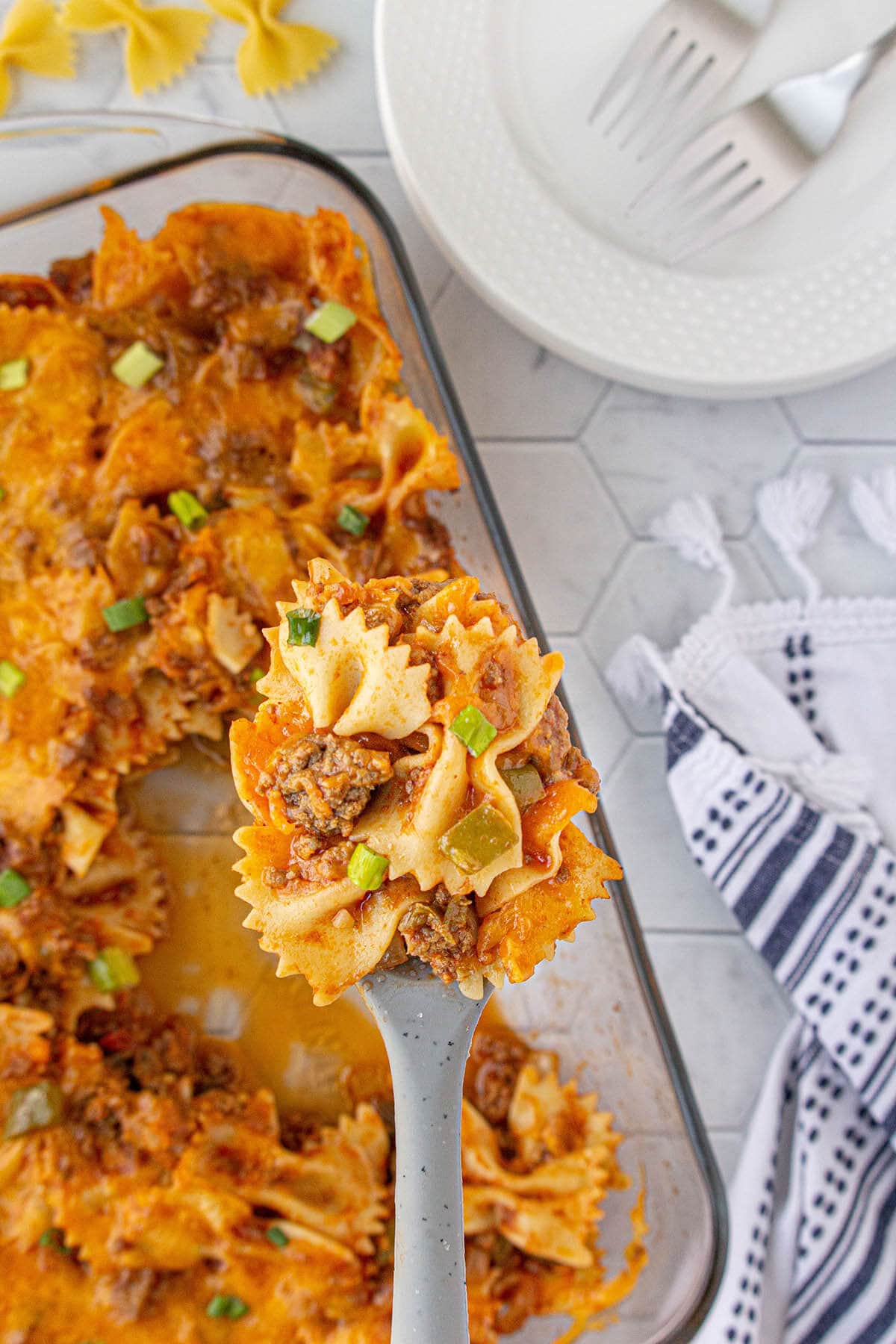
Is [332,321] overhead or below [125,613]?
overhead

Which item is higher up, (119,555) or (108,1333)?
(119,555)

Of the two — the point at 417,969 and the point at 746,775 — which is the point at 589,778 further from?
the point at 746,775

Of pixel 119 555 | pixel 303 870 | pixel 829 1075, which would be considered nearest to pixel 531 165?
pixel 119 555

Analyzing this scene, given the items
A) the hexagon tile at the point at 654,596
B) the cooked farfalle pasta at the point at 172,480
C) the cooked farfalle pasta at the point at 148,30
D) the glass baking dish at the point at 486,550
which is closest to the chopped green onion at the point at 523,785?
the glass baking dish at the point at 486,550

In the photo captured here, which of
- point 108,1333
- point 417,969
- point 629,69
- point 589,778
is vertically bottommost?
point 108,1333

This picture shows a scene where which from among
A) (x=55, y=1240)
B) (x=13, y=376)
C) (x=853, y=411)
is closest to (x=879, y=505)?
(x=853, y=411)

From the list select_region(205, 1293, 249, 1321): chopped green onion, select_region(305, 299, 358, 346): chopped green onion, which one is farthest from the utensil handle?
select_region(305, 299, 358, 346): chopped green onion

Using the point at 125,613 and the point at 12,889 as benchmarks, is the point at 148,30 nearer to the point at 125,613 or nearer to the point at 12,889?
the point at 125,613
